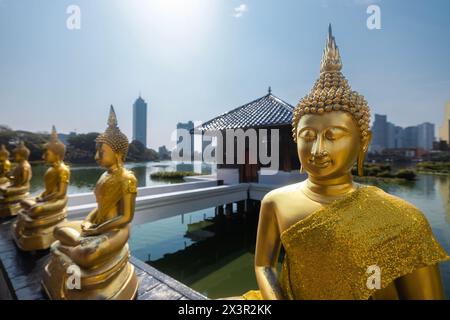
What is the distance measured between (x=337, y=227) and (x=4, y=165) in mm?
9121

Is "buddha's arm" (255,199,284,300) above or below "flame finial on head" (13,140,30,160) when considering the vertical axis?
below

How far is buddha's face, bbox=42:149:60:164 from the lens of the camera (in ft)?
14.5

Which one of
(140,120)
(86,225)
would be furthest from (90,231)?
(140,120)

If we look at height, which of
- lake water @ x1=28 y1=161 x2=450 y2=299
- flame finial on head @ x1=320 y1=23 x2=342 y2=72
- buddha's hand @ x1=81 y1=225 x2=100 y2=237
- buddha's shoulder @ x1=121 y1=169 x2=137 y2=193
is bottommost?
lake water @ x1=28 y1=161 x2=450 y2=299

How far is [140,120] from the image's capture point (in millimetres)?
41625

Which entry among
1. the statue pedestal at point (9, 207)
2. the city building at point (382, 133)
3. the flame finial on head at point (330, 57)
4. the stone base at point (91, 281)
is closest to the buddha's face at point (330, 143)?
the flame finial on head at point (330, 57)

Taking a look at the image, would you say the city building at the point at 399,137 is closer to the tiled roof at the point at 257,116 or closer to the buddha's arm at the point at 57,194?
the tiled roof at the point at 257,116

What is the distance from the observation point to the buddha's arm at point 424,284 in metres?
1.21

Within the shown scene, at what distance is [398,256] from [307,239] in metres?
0.45

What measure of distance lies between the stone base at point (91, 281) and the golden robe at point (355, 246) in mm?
2196

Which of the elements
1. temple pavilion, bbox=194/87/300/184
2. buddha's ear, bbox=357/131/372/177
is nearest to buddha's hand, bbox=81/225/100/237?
buddha's ear, bbox=357/131/372/177

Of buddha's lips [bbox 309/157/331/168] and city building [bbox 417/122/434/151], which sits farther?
city building [bbox 417/122/434/151]

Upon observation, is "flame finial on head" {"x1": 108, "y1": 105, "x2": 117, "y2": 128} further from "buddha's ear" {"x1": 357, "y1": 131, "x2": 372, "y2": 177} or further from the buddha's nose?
"buddha's ear" {"x1": 357, "y1": 131, "x2": 372, "y2": 177}

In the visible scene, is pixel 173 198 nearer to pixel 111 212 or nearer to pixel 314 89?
pixel 111 212
